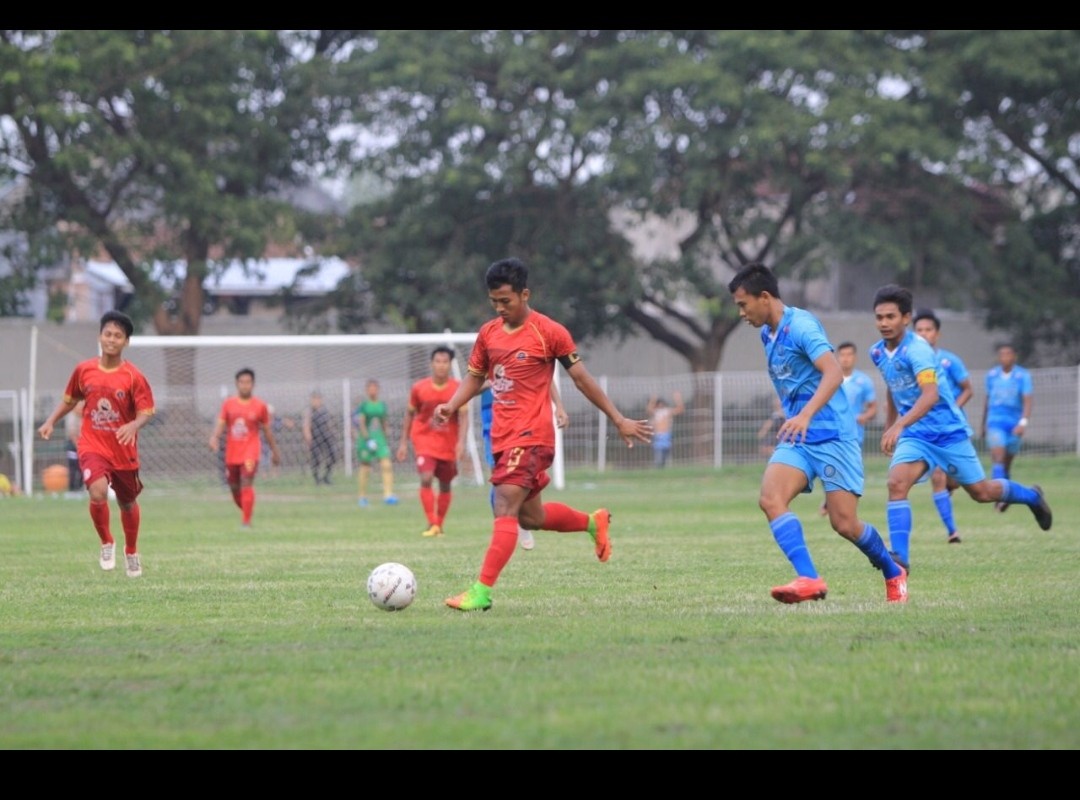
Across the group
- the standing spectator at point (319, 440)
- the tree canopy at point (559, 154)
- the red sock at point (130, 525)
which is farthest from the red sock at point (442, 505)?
the tree canopy at point (559, 154)

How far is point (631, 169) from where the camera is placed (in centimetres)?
3350

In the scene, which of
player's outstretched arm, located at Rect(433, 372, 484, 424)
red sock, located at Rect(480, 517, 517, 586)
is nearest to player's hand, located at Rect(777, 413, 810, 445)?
red sock, located at Rect(480, 517, 517, 586)

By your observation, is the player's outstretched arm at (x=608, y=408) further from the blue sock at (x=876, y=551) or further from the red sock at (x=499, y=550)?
the blue sock at (x=876, y=551)

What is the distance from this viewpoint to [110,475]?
1243 cm

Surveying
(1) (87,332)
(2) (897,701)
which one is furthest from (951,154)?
(2) (897,701)

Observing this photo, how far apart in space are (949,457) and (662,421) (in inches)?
822

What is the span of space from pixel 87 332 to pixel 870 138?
63.9 feet

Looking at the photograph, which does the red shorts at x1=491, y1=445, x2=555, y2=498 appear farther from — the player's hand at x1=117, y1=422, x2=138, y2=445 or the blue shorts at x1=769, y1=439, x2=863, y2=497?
the player's hand at x1=117, y1=422, x2=138, y2=445

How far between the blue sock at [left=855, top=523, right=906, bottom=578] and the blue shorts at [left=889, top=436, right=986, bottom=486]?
259 centimetres

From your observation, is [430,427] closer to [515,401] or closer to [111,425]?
[111,425]

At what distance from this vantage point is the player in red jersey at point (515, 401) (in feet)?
30.2

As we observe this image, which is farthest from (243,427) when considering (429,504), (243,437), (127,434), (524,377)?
(524,377)
